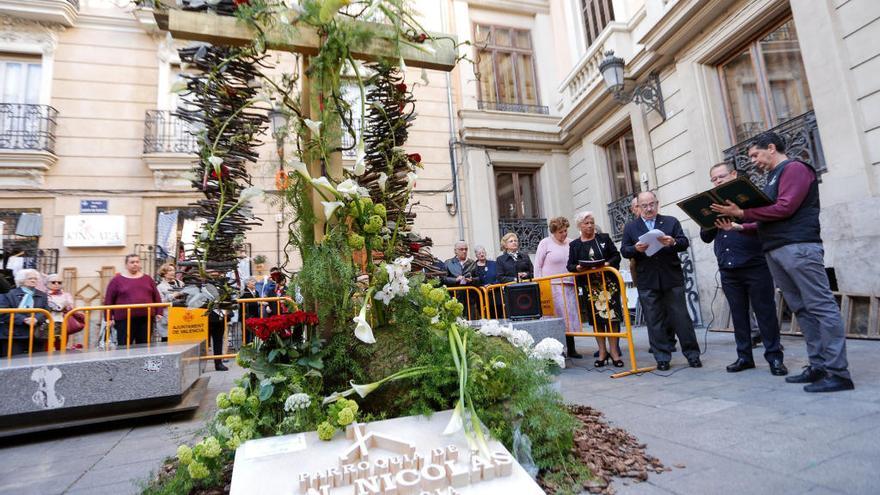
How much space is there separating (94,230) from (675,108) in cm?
1296

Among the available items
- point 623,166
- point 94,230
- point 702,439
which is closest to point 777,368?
point 702,439

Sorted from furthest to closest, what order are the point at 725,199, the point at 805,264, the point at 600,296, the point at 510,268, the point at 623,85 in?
1. the point at 623,85
2. the point at 510,268
3. the point at 600,296
4. the point at 725,199
5. the point at 805,264

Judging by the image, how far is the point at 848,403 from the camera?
2730 millimetres

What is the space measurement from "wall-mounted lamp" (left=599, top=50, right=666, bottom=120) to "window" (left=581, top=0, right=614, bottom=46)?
2.10 m

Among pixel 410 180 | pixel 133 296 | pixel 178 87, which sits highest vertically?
pixel 178 87

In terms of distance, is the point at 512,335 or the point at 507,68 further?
the point at 507,68

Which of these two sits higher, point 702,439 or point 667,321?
point 667,321

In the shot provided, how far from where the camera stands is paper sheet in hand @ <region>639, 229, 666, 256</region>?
4262mm

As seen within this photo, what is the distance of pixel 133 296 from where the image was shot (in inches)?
227

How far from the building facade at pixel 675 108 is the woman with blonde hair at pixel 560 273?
251cm

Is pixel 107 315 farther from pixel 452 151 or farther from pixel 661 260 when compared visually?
pixel 452 151

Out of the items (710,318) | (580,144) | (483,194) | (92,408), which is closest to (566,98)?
Result: (580,144)

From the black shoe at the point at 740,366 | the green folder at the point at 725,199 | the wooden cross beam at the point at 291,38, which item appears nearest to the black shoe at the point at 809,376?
the black shoe at the point at 740,366

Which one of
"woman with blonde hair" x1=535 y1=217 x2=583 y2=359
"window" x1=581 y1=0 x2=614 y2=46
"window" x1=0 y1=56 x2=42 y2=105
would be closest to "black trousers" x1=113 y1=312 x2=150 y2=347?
"woman with blonde hair" x1=535 y1=217 x2=583 y2=359
